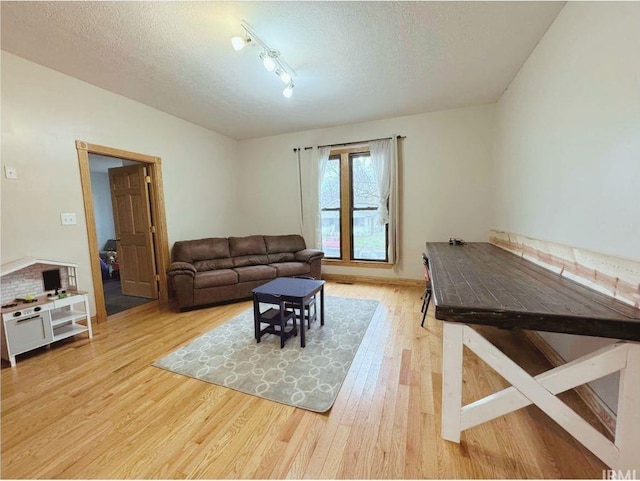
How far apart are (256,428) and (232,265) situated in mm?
3031

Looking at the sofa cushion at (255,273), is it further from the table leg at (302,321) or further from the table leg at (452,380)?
the table leg at (452,380)

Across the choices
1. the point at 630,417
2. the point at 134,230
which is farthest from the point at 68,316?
the point at 630,417

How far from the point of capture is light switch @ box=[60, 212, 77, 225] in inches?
109

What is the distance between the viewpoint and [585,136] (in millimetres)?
1680

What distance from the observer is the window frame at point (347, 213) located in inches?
181

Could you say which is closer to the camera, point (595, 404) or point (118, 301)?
point (595, 404)

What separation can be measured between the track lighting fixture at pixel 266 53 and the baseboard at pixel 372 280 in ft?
10.5

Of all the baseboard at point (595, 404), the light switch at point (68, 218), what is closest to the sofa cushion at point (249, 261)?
the light switch at point (68, 218)

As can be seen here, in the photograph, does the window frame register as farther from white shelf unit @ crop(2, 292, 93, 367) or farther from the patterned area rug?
white shelf unit @ crop(2, 292, 93, 367)

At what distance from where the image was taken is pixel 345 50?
95.1 inches

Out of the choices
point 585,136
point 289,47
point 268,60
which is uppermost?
point 289,47

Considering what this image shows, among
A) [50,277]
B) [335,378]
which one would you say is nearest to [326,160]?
[335,378]

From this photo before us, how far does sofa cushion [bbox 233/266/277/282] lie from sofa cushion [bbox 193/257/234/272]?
0.77ft

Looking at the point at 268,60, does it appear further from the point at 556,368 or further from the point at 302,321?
the point at 556,368
